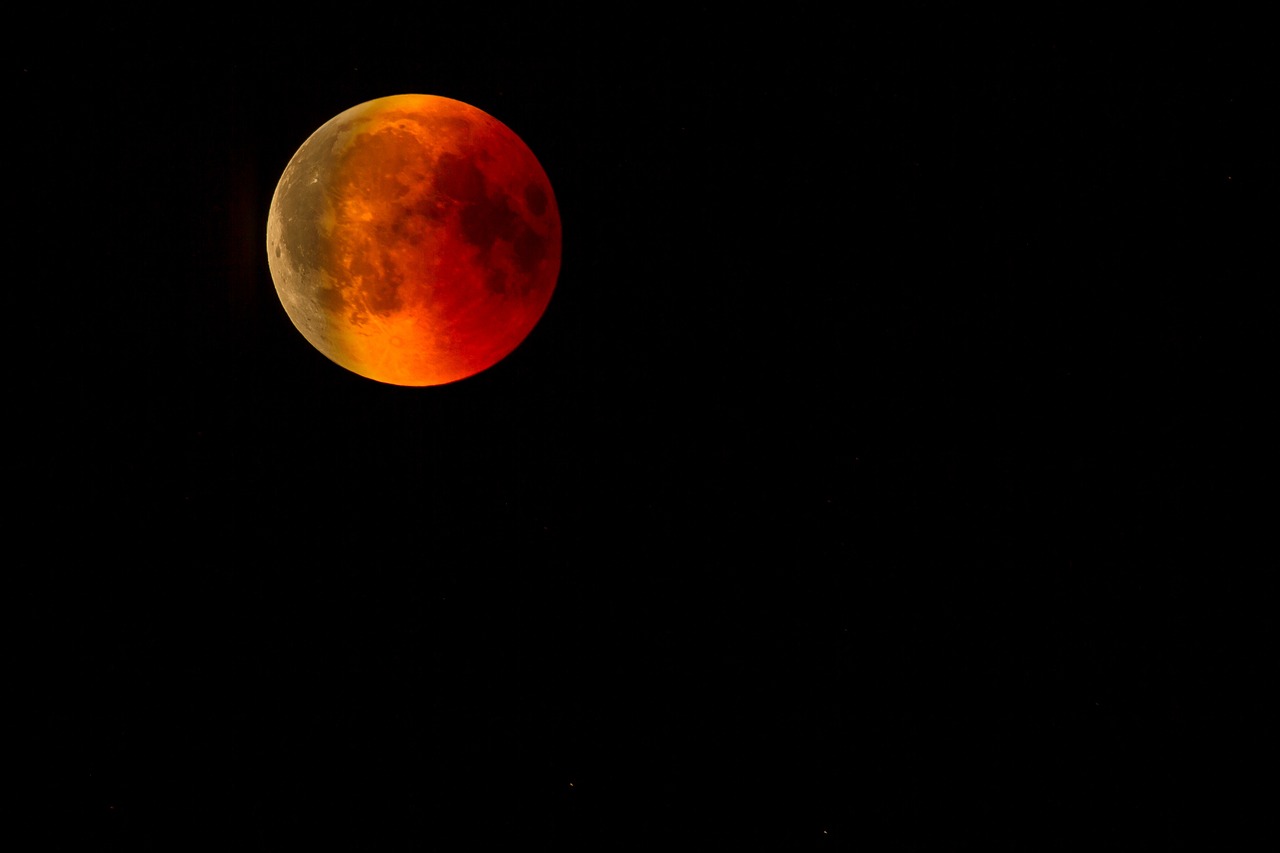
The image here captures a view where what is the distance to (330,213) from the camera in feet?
8.95

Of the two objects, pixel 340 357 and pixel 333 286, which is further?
pixel 340 357

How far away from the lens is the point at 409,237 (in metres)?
2.68

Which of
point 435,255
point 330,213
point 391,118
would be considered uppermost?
point 391,118

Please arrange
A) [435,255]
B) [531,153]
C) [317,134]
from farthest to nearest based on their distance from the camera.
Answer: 1. [531,153]
2. [317,134]
3. [435,255]

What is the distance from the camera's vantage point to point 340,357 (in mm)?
3061

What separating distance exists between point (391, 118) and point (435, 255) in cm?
57

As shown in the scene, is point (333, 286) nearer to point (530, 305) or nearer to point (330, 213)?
point (330, 213)

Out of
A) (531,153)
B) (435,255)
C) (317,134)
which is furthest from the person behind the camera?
(531,153)

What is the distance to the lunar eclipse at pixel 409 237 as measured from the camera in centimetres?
270

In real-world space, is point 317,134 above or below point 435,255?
above

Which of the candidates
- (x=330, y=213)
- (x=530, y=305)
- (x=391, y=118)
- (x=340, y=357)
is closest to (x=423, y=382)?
(x=340, y=357)

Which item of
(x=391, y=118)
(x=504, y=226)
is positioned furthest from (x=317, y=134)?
(x=504, y=226)

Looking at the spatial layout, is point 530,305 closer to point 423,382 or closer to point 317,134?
point 423,382

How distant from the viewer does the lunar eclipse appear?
2.70 meters
